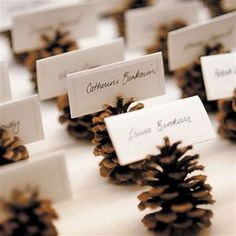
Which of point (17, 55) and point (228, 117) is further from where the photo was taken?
point (17, 55)

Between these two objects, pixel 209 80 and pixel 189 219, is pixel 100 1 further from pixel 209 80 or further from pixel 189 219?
pixel 189 219

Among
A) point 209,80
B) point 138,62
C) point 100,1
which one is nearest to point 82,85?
point 138,62

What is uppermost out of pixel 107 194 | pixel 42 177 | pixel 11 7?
pixel 11 7

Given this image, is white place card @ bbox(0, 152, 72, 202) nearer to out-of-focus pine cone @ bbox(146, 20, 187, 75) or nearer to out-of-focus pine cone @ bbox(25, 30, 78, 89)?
out-of-focus pine cone @ bbox(25, 30, 78, 89)

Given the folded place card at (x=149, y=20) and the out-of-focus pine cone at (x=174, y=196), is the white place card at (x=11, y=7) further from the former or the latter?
the out-of-focus pine cone at (x=174, y=196)

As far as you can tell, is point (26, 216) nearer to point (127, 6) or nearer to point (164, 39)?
point (164, 39)

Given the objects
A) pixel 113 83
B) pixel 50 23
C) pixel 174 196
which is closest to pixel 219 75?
pixel 113 83

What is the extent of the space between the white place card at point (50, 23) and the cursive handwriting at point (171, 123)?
1.57 ft

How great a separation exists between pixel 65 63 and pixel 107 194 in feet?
0.74

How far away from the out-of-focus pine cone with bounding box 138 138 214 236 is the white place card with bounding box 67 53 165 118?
0.47 feet

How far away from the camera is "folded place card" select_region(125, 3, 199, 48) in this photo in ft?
3.68

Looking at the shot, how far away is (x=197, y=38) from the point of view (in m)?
0.94

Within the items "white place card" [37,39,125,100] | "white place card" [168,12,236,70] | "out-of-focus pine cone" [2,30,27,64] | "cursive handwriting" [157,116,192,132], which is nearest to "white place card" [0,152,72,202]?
"cursive handwriting" [157,116,192,132]

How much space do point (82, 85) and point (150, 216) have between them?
0.69ft
